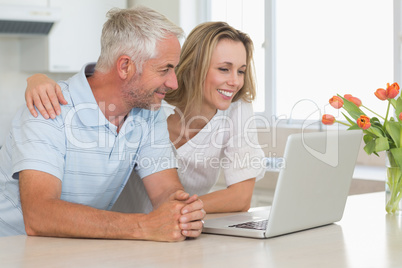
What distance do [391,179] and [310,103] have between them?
214cm

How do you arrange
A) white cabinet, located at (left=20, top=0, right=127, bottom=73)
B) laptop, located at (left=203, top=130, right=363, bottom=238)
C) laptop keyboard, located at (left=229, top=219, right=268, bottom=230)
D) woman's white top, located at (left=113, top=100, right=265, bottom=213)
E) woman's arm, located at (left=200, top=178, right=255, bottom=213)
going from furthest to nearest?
white cabinet, located at (left=20, top=0, right=127, bottom=73), woman's white top, located at (left=113, top=100, right=265, bottom=213), woman's arm, located at (left=200, top=178, right=255, bottom=213), laptop keyboard, located at (left=229, top=219, right=268, bottom=230), laptop, located at (left=203, top=130, right=363, bottom=238)

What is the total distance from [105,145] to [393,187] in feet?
2.99

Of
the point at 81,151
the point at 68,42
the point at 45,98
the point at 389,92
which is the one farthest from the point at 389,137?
the point at 68,42

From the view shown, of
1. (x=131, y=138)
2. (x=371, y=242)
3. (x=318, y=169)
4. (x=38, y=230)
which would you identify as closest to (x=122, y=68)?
(x=131, y=138)

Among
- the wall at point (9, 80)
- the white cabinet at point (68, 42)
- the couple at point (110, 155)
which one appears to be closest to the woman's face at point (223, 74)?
the couple at point (110, 155)

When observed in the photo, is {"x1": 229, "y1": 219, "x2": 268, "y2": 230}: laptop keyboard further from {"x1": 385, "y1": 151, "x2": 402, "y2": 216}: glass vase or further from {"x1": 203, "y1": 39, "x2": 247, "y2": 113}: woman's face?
{"x1": 203, "y1": 39, "x2": 247, "y2": 113}: woman's face

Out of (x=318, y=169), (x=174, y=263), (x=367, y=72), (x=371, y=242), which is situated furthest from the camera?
(x=367, y=72)

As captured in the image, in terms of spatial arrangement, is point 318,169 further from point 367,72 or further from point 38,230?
point 367,72

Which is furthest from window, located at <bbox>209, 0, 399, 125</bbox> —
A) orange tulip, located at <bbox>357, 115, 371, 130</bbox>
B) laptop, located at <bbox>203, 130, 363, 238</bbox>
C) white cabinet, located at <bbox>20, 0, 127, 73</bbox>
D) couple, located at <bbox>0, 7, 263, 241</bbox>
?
laptop, located at <bbox>203, 130, 363, 238</bbox>

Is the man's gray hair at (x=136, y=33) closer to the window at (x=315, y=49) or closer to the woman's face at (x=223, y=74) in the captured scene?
the woman's face at (x=223, y=74)

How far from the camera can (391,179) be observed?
73.4 inches

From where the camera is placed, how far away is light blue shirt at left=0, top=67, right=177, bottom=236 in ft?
5.38

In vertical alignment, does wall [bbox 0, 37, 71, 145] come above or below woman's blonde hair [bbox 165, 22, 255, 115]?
below

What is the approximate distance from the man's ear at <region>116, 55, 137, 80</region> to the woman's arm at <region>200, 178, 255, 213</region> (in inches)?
19.2
